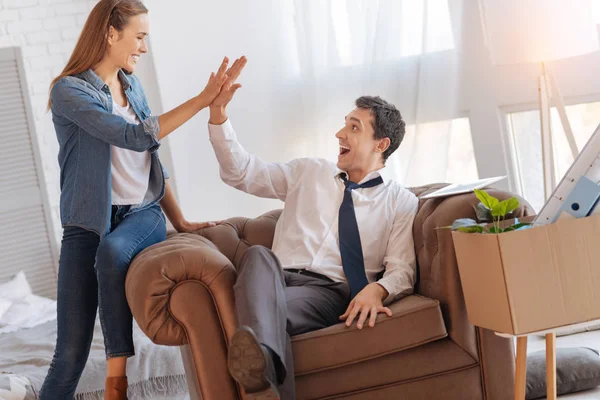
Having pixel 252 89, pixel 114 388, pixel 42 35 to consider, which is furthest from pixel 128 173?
pixel 42 35

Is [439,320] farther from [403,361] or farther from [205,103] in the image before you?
[205,103]

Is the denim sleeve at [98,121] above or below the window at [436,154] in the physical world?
above

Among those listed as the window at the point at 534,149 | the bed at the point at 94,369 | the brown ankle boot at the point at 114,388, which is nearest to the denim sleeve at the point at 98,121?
the brown ankle boot at the point at 114,388

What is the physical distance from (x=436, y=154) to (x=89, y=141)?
1955mm

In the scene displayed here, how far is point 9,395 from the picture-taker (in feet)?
8.89

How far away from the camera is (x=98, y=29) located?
2.36 metres

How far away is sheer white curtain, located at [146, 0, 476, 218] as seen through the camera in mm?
3764

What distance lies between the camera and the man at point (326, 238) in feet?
6.88

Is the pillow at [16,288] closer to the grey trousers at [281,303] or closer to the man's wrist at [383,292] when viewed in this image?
the grey trousers at [281,303]

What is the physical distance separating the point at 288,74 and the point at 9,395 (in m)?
2.12

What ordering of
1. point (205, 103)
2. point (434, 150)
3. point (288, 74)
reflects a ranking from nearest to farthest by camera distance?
point (205, 103) < point (434, 150) < point (288, 74)

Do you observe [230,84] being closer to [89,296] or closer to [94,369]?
[89,296]

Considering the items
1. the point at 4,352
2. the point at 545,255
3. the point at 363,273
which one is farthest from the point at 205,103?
the point at 4,352

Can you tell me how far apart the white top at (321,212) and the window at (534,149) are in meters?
1.28
